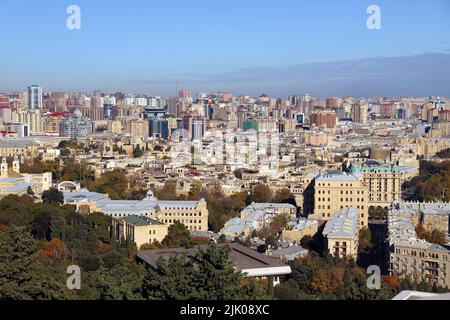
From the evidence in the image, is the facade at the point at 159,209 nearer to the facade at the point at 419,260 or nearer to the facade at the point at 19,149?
the facade at the point at 419,260

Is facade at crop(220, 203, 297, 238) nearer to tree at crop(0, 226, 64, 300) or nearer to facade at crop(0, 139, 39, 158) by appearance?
tree at crop(0, 226, 64, 300)

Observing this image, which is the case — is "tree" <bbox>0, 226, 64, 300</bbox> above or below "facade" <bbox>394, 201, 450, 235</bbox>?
above

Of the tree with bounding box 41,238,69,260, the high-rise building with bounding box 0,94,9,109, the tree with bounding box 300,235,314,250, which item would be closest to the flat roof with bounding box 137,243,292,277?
the tree with bounding box 41,238,69,260

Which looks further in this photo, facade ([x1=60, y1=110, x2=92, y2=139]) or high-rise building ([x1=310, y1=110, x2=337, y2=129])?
high-rise building ([x1=310, y1=110, x2=337, y2=129])

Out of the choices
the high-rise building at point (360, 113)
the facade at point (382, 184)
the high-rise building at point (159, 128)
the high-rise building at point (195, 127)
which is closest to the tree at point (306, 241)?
the facade at point (382, 184)

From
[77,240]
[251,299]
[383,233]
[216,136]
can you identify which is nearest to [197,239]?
[77,240]
